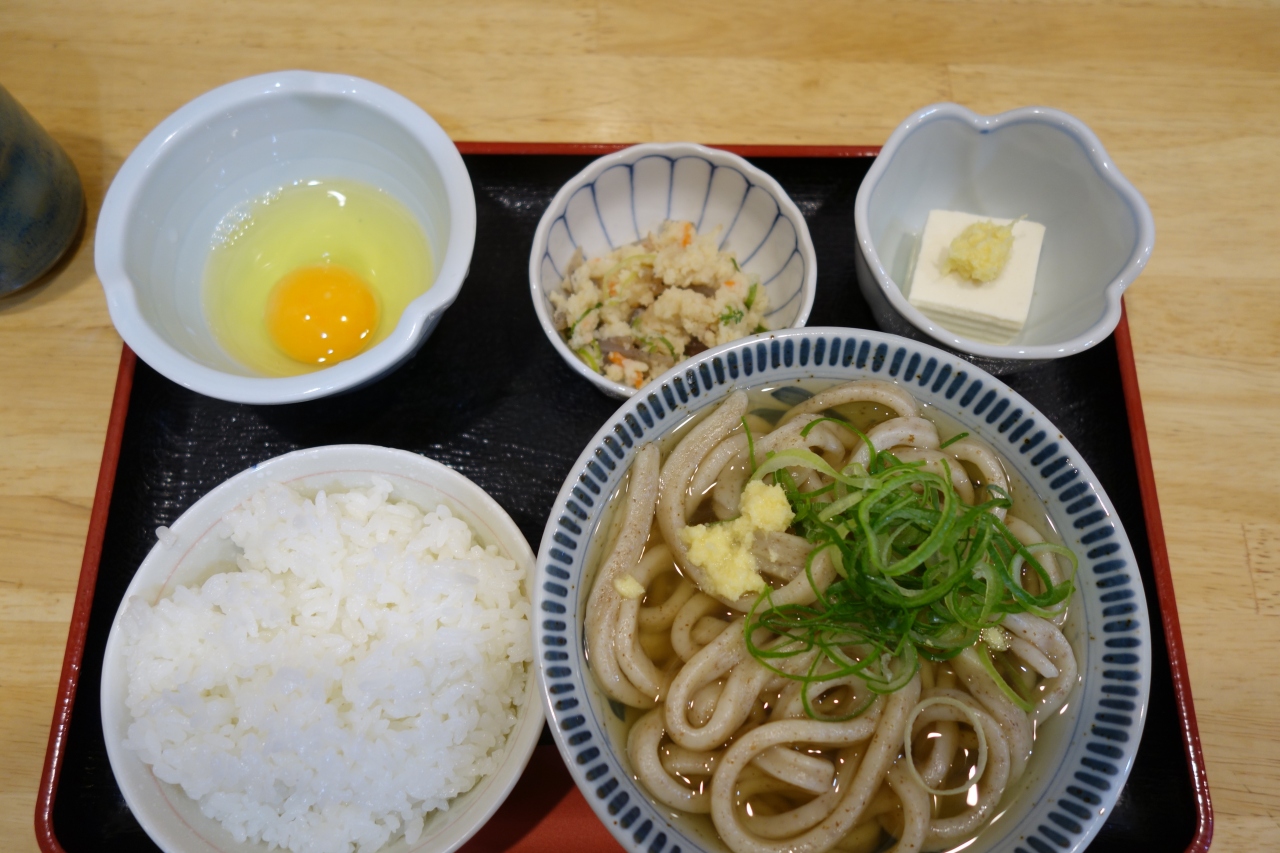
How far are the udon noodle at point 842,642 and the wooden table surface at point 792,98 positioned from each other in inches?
39.6

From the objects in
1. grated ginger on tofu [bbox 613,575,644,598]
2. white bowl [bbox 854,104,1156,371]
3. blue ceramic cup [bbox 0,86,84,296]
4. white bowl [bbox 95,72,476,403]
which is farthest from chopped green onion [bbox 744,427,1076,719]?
blue ceramic cup [bbox 0,86,84,296]

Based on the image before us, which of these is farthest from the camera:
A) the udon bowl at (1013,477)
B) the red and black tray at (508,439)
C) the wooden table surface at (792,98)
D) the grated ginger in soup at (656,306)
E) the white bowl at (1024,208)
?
the wooden table surface at (792,98)

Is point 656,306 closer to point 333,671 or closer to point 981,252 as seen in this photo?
point 981,252

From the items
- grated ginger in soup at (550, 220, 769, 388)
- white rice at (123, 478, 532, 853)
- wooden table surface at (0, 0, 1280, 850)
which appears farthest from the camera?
wooden table surface at (0, 0, 1280, 850)

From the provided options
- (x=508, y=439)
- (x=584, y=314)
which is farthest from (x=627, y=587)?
(x=584, y=314)

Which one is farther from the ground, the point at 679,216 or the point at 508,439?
the point at 679,216

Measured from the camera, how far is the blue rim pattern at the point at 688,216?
2.20 meters

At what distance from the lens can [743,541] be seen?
1.60 m

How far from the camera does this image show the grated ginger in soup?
6.95 ft

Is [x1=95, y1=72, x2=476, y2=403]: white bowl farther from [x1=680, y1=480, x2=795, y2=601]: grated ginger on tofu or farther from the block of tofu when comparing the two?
the block of tofu

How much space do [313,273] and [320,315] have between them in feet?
0.46

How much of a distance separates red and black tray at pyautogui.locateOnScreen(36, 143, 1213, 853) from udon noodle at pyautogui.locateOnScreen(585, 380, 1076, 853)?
518 millimetres

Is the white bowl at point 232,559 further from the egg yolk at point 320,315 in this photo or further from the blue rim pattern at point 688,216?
the blue rim pattern at point 688,216

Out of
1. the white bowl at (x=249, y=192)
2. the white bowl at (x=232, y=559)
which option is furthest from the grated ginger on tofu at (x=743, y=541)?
the white bowl at (x=249, y=192)
